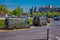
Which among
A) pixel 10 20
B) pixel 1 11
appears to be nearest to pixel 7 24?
pixel 10 20

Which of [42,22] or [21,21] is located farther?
[42,22]

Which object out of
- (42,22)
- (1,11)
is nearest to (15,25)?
(42,22)

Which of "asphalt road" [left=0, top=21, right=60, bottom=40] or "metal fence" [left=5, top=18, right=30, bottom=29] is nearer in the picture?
"asphalt road" [left=0, top=21, right=60, bottom=40]

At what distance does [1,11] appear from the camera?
67.2 meters

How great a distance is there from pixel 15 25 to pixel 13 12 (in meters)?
50.4

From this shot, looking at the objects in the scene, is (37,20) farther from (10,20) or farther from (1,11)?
(1,11)

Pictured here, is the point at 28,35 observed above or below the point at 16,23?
below

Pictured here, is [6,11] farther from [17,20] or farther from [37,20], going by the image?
[17,20]

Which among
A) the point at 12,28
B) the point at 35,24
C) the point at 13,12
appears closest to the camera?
the point at 12,28

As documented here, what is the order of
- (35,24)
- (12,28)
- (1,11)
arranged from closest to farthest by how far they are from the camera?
(12,28)
(35,24)
(1,11)

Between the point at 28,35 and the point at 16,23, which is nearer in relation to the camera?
the point at 28,35

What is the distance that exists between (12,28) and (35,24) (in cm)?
785

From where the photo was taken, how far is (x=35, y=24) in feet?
101

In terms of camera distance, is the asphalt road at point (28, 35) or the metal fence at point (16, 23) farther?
the metal fence at point (16, 23)
